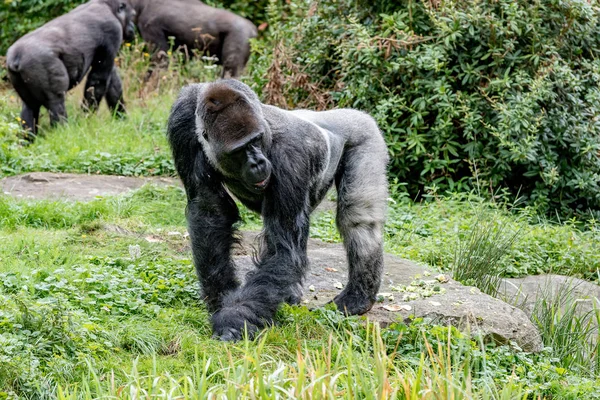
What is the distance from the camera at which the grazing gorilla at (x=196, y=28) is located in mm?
11297

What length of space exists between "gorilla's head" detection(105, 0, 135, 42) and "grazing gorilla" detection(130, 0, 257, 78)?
1.46 meters

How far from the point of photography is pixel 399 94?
7234mm

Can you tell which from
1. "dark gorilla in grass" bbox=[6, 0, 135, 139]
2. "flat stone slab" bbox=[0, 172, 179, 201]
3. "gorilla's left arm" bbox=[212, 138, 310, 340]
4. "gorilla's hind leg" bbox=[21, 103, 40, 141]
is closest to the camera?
"gorilla's left arm" bbox=[212, 138, 310, 340]

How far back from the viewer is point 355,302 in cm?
428

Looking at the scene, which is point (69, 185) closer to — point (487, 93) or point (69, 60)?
point (69, 60)

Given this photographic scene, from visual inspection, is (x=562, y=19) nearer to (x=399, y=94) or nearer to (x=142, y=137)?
(x=399, y=94)

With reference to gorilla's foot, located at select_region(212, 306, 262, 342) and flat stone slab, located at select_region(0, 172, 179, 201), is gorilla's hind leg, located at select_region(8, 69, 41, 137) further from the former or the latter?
gorilla's foot, located at select_region(212, 306, 262, 342)

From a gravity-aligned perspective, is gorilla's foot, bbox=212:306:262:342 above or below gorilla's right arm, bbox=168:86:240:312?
below

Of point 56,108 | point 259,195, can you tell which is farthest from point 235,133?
point 56,108

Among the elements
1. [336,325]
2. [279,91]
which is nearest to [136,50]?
[279,91]

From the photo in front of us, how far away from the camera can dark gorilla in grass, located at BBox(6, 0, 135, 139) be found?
8430 mm

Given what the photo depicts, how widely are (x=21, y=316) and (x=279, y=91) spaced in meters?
4.72

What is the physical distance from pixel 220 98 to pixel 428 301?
155 centimetres

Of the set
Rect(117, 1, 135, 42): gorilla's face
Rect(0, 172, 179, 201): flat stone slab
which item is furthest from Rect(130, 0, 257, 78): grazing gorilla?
Rect(0, 172, 179, 201): flat stone slab
